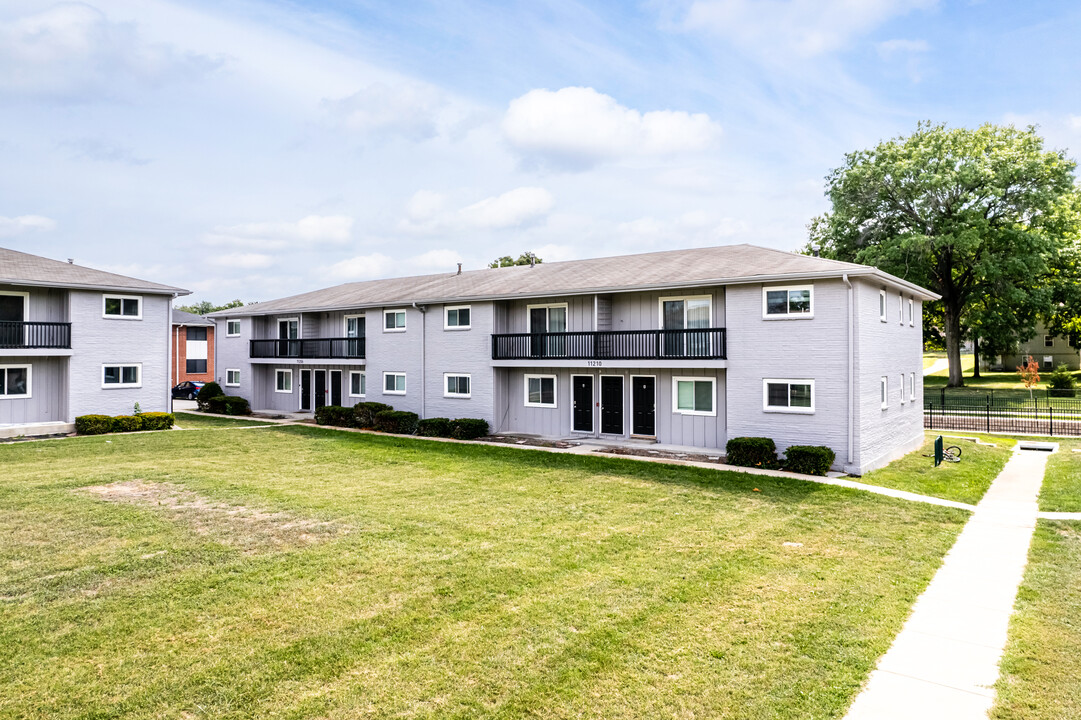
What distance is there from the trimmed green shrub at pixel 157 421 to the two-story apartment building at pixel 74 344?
1.08m

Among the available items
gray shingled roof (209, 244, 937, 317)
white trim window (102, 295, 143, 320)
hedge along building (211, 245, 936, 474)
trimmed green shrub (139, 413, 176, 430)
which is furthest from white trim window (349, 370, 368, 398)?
white trim window (102, 295, 143, 320)

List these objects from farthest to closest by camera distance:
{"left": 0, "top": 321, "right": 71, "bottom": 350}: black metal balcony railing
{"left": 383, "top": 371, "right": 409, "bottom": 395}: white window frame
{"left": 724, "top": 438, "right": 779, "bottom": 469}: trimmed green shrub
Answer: {"left": 383, "top": 371, "right": 409, "bottom": 395}: white window frame → {"left": 0, "top": 321, "right": 71, "bottom": 350}: black metal balcony railing → {"left": 724, "top": 438, "right": 779, "bottom": 469}: trimmed green shrub

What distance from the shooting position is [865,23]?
17.0 metres

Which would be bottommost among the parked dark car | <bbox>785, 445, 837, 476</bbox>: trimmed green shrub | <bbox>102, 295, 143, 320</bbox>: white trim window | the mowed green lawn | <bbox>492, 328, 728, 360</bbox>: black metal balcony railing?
the mowed green lawn

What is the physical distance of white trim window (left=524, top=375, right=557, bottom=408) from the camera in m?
23.7

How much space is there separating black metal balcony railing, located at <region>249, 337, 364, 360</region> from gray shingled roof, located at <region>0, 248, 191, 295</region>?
590cm

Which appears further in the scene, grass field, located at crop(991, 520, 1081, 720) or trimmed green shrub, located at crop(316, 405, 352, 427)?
trimmed green shrub, located at crop(316, 405, 352, 427)

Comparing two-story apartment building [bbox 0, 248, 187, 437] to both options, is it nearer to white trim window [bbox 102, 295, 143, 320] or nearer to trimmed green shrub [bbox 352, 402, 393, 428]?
white trim window [bbox 102, 295, 143, 320]

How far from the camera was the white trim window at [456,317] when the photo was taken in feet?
81.5

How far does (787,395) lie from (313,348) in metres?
22.5

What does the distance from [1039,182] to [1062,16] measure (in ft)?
90.2

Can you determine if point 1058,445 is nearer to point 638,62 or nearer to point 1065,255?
point 638,62

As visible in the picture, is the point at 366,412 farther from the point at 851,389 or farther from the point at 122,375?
the point at 851,389

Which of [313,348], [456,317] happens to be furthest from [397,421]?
[313,348]
